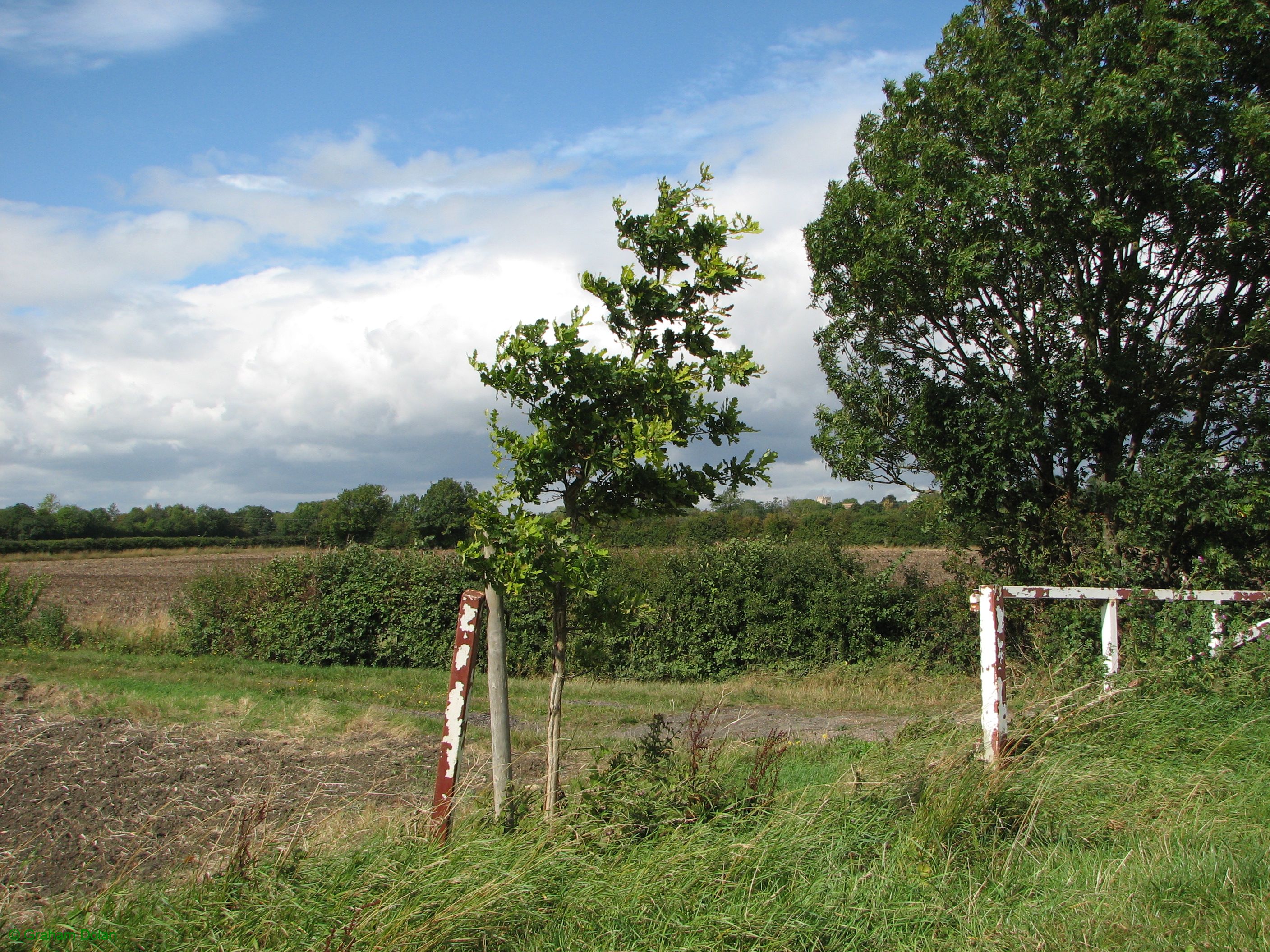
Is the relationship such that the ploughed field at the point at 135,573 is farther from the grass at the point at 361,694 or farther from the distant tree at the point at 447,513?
the distant tree at the point at 447,513

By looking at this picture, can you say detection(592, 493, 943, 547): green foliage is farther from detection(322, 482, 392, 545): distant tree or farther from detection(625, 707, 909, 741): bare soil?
detection(322, 482, 392, 545): distant tree

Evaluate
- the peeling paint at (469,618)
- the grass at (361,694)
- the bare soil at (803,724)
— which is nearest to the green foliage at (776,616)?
the grass at (361,694)

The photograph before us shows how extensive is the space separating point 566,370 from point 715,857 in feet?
7.44

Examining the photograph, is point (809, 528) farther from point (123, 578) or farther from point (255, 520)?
point (255, 520)

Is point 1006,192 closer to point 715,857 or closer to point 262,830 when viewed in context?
point 715,857

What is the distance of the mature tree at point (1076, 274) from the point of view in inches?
435

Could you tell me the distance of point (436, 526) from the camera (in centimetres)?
580

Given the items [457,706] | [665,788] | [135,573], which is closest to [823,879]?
[665,788]

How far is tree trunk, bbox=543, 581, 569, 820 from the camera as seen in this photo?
400 centimetres

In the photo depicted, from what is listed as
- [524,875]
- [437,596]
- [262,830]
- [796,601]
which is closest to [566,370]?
[524,875]

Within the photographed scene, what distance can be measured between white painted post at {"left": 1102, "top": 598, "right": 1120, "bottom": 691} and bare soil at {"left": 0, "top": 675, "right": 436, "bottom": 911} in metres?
5.42

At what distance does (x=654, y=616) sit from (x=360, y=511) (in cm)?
1690

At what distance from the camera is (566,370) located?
3.95m

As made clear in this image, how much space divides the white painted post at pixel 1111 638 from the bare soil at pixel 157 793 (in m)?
5.42
